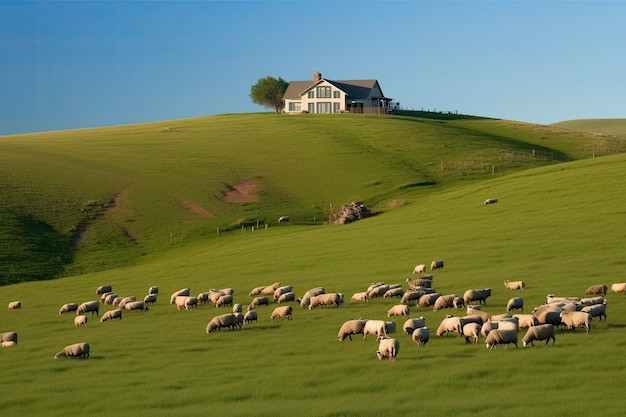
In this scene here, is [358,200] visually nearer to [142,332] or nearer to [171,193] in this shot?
[171,193]

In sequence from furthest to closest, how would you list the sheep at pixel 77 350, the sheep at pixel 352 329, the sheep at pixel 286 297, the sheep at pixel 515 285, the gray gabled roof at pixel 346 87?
the gray gabled roof at pixel 346 87
the sheep at pixel 286 297
the sheep at pixel 515 285
the sheep at pixel 77 350
the sheep at pixel 352 329

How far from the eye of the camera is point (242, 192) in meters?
77.9

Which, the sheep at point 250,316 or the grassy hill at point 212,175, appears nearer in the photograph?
the sheep at point 250,316

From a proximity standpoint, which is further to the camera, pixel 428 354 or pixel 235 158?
pixel 235 158

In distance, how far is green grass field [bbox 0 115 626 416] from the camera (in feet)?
71.5

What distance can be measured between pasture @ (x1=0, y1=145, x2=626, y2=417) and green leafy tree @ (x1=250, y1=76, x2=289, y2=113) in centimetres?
11178

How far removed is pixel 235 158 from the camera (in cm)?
9162

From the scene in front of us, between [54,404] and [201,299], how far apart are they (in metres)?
16.4

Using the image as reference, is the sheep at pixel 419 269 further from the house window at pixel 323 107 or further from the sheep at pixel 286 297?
the house window at pixel 323 107

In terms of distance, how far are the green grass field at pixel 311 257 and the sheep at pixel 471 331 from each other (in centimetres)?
32

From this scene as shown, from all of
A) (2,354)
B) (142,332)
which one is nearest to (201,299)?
(142,332)

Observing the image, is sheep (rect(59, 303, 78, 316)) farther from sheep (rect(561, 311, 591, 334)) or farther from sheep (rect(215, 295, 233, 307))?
sheep (rect(561, 311, 591, 334))

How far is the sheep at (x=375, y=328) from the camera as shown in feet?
88.8

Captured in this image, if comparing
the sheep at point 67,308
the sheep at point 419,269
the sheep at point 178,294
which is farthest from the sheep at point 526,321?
the sheep at point 67,308
